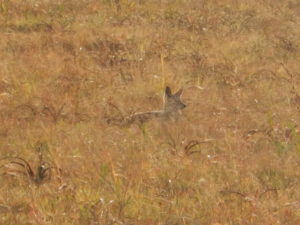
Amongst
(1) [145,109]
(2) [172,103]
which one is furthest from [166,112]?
(1) [145,109]

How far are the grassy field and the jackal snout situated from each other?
0.48 ft

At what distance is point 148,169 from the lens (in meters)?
4.52

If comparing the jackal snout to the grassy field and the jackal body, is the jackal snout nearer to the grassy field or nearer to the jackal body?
the jackal body

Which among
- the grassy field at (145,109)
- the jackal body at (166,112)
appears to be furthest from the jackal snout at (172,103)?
the grassy field at (145,109)

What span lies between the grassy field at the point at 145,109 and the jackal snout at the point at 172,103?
0.15m

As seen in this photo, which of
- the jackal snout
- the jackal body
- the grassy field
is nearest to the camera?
the grassy field

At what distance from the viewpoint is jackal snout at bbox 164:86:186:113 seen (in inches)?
231

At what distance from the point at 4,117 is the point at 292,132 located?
9.02ft

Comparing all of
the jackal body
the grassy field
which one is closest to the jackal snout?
the jackal body

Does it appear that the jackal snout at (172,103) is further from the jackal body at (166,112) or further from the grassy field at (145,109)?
Answer: the grassy field at (145,109)

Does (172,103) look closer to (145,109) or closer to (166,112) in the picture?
(166,112)

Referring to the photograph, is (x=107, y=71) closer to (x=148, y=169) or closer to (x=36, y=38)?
(x=36, y=38)

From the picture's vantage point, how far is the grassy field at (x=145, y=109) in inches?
159

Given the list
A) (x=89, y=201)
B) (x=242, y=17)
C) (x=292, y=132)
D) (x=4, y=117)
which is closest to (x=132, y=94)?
(x=4, y=117)
